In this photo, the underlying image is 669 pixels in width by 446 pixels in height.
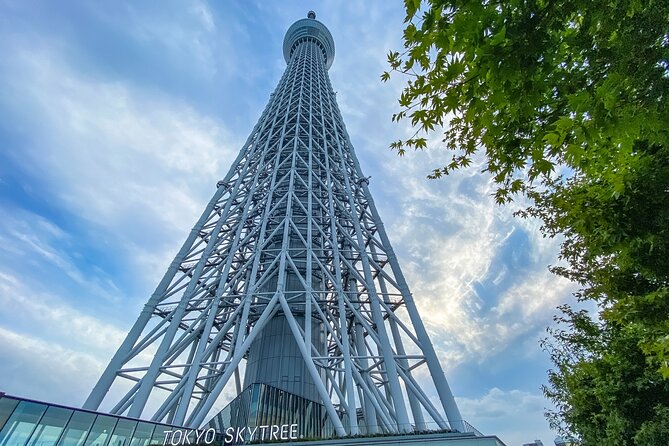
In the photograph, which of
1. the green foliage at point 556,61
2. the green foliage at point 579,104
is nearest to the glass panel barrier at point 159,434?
the green foliage at point 579,104

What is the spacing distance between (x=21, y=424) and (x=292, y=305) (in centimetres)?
1518

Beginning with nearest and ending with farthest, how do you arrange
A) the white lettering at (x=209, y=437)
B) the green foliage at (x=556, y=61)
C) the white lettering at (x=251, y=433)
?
the green foliage at (x=556, y=61), the white lettering at (x=209, y=437), the white lettering at (x=251, y=433)

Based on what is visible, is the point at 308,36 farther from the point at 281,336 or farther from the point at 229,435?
the point at 229,435

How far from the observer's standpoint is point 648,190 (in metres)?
5.57

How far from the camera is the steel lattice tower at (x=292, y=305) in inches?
727

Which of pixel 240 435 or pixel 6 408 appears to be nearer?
pixel 6 408

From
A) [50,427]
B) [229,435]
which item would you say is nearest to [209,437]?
[229,435]

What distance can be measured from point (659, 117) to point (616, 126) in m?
0.80

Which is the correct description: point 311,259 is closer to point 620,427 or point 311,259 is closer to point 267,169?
point 267,169

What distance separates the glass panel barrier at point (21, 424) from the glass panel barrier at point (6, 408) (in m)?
0.10

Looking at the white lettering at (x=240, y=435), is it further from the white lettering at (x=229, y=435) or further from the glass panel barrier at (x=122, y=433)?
the glass panel barrier at (x=122, y=433)

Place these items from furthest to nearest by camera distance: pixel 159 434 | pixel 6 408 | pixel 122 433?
1. pixel 159 434
2. pixel 122 433
3. pixel 6 408

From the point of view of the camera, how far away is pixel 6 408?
35.6ft

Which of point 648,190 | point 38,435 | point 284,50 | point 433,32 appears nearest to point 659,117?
point 648,190
